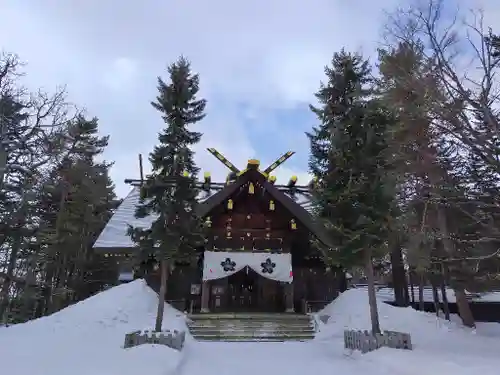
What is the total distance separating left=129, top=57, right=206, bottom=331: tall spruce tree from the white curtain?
4.04 m

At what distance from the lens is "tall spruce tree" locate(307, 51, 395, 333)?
31.6ft

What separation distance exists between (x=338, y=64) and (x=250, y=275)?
10560 mm

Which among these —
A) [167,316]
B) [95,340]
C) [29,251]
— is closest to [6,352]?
[95,340]

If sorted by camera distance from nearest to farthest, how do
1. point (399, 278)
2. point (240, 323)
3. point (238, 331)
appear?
point (238, 331)
point (240, 323)
point (399, 278)

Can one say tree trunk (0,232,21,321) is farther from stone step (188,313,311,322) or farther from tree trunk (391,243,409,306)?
tree trunk (391,243,409,306)

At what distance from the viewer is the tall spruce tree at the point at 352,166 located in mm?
9617

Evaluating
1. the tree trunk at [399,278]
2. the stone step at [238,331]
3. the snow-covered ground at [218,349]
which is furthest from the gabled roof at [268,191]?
the stone step at [238,331]

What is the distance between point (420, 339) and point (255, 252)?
7.06m

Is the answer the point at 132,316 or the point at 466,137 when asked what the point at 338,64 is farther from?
the point at 132,316

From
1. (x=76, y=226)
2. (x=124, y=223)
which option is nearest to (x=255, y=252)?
(x=124, y=223)

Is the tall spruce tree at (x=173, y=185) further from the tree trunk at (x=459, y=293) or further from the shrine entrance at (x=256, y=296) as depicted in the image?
the tree trunk at (x=459, y=293)

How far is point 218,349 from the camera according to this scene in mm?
9977

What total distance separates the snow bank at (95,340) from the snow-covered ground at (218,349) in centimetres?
2

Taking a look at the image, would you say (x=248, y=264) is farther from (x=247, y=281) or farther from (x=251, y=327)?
(x=251, y=327)
